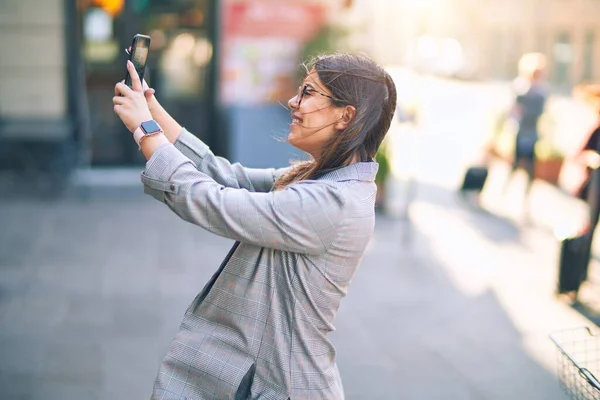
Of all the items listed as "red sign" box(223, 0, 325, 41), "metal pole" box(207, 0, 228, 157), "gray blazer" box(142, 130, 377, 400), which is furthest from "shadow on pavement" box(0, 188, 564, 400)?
"red sign" box(223, 0, 325, 41)

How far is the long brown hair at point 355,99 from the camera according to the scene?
2.16 meters

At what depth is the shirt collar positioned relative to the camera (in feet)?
7.07

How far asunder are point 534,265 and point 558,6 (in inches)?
1097

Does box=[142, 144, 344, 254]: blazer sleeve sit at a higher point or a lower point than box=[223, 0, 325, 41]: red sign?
lower

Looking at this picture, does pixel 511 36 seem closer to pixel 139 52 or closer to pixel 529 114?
pixel 529 114

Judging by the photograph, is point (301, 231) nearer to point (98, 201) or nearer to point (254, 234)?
point (254, 234)

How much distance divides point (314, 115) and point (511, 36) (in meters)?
38.4

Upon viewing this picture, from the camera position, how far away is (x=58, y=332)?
225 inches

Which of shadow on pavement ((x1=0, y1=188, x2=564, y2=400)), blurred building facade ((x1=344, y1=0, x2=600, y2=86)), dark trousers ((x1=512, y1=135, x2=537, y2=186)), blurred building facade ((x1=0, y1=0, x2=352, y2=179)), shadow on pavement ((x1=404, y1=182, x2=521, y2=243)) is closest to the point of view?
shadow on pavement ((x1=0, y1=188, x2=564, y2=400))

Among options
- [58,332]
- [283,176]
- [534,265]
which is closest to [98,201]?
[58,332]

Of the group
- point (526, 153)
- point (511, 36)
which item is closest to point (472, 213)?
point (526, 153)

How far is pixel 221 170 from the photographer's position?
247 centimetres

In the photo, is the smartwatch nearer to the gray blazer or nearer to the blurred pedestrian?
the gray blazer

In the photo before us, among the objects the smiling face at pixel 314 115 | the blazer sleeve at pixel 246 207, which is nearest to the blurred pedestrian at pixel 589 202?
the smiling face at pixel 314 115
